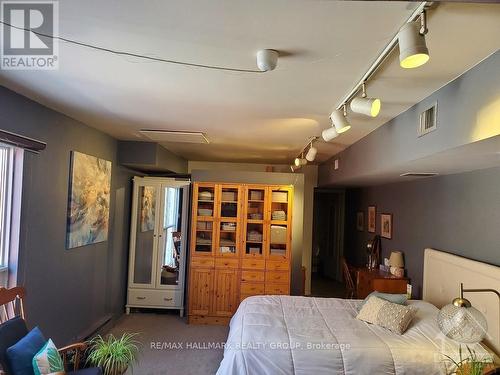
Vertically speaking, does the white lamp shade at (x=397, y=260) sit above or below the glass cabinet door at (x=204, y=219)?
below

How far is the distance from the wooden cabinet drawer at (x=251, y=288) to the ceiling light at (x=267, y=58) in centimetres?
353

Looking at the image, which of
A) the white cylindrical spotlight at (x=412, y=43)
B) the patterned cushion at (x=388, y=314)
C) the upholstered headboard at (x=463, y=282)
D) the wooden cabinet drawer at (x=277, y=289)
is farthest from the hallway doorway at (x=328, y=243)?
the white cylindrical spotlight at (x=412, y=43)

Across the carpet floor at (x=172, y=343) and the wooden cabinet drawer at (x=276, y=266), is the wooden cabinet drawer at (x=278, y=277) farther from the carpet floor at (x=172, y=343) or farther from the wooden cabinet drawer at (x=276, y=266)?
the carpet floor at (x=172, y=343)

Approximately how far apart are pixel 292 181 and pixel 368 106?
2.94 meters

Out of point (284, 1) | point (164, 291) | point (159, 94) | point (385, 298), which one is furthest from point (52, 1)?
point (164, 291)

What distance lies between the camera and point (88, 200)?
3.70 meters

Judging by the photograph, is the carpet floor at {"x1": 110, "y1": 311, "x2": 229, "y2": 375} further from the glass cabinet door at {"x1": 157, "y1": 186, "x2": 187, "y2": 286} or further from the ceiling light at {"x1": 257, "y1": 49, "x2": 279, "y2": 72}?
the ceiling light at {"x1": 257, "y1": 49, "x2": 279, "y2": 72}

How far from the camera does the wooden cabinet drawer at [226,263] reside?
467 cm

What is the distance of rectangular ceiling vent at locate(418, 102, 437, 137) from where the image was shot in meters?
2.15

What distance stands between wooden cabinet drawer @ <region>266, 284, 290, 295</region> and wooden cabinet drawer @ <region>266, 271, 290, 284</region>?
5 centimetres

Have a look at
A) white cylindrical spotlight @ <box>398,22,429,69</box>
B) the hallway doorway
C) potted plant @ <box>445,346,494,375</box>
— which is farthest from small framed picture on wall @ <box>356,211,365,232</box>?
white cylindrical spotlight @ <box>398,22,429,69</box>

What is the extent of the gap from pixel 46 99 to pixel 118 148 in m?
1.86

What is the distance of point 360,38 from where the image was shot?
1556 millimetres

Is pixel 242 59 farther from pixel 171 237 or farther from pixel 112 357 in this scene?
pixel 171 237
